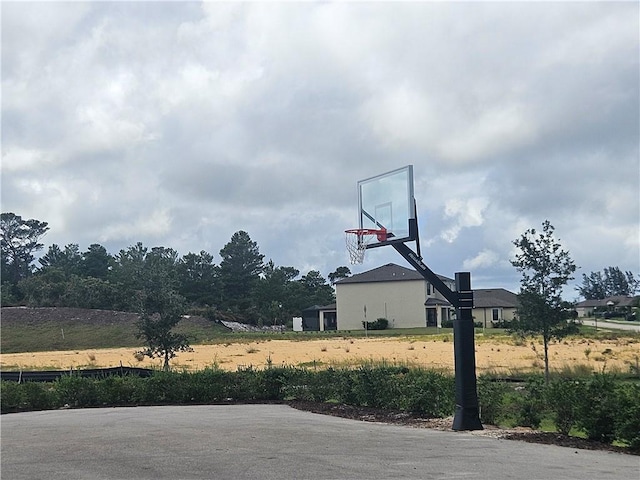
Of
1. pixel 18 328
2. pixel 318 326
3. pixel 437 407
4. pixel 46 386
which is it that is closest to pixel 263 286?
pixel 318 326

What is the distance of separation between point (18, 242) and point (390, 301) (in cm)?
7294

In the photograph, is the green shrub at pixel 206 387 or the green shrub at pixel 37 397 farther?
the green shrub at pixel 206 387

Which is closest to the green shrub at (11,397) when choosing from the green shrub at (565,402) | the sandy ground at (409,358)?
the sandy ground at (409,358)

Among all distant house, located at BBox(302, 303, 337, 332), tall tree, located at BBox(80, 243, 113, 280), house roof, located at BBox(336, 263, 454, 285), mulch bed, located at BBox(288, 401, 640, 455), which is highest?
tall tree, located at BBox(80, 243, 113, 280)

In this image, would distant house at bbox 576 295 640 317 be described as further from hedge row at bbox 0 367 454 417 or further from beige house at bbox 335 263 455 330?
hedge row at bbox 0 367 454 417

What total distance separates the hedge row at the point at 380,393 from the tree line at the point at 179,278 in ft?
167

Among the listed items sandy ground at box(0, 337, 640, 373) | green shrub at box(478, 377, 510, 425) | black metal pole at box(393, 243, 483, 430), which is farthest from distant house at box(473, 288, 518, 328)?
black metal pole at box(393, 243, 483, 430)

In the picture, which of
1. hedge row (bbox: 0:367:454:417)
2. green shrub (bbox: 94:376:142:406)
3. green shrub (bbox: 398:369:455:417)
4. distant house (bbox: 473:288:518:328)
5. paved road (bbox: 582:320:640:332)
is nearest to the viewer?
green shrub (bbox: 398:369:455:417)

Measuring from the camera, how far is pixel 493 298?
94.8 metres

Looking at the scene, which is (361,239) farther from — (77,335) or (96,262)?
(96,262)

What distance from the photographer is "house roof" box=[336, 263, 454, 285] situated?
82188mm

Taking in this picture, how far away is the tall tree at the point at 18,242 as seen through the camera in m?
121

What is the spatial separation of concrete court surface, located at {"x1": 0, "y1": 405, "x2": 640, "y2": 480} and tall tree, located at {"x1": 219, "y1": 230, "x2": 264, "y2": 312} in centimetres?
Answer: 8404

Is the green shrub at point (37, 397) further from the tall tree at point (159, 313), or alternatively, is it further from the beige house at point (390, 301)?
the beige house at point (390, 301)
